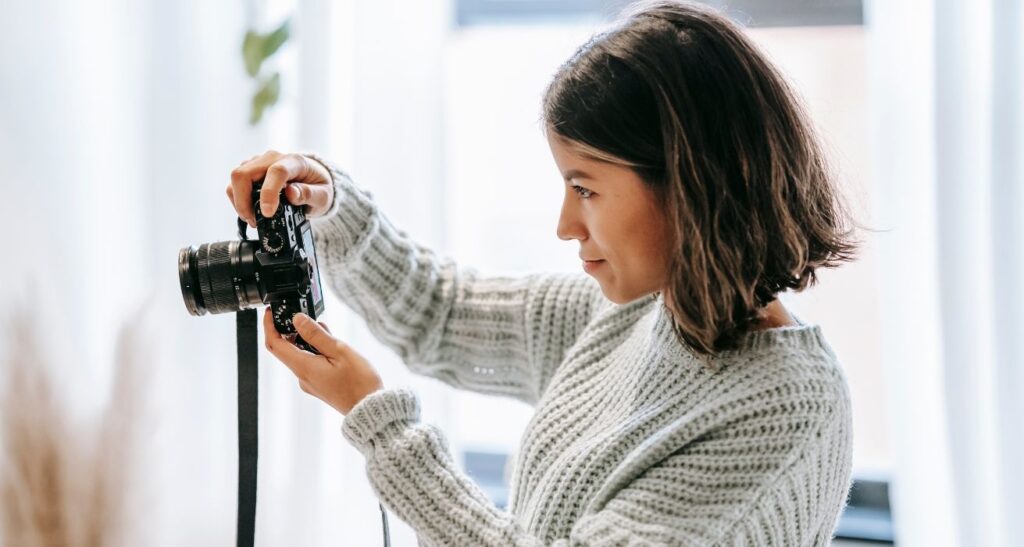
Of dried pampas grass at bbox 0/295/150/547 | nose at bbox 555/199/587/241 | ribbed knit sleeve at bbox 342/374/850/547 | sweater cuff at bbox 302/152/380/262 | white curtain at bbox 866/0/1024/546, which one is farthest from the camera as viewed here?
dried pampas grass at bbox 0/295/150/547

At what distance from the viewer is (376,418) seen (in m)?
0.81

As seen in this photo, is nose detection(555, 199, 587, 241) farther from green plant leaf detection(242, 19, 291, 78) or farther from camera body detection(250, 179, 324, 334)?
green plant leaf detection(242, 19, 291, 78)

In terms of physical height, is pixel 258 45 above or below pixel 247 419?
above

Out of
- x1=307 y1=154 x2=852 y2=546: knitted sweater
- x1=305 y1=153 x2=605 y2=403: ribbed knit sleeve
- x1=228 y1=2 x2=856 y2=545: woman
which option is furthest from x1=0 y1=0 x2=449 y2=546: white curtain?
x1=228 y1=2 x2=856 y2=545: woman

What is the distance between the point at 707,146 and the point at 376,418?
36 centimetres

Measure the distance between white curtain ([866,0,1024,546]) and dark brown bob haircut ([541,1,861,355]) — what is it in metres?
0.48

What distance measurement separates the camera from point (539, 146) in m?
1.49

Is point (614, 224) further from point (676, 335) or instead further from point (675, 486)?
point (675, 486)

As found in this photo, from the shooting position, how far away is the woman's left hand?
840 millimetres

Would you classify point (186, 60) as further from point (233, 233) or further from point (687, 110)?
point (687, 110)

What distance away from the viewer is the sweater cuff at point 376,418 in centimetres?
81

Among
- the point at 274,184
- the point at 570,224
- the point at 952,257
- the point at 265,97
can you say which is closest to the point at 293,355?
the point at 274,184

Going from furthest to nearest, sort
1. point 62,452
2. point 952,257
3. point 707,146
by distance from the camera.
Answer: point 62,452 → point 952,257 → point 707,146

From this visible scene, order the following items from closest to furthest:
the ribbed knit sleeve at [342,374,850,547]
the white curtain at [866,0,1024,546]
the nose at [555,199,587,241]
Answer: the ribbed knit sleeve at [342,374,850,547] → the nose at [555,199,587,241] → the white curtain at [866,0,1024,546]
